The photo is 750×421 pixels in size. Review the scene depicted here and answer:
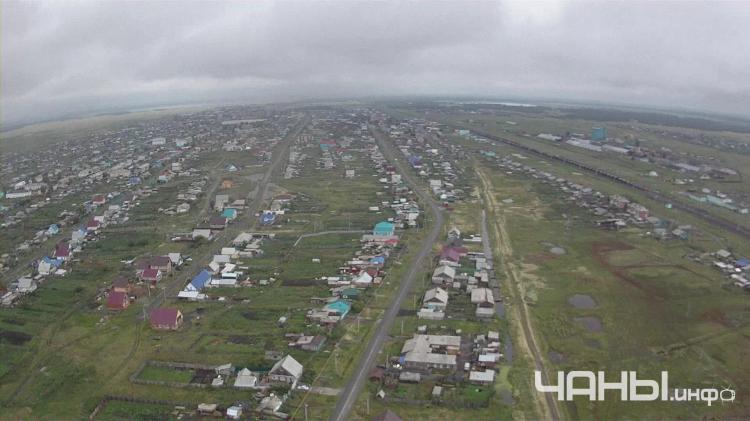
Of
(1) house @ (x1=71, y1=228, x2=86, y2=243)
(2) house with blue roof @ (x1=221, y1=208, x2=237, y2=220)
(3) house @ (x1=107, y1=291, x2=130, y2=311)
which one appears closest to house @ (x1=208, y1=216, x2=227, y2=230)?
(2) house with blue roof @ (x1=221, y1=208, x2=237, y2=220)

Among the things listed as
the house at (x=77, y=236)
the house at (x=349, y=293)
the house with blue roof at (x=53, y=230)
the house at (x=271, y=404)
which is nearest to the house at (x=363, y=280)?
the house at (x=349, y=293)

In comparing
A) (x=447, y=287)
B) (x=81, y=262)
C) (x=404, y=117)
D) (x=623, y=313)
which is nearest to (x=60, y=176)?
(x=81, y=262)

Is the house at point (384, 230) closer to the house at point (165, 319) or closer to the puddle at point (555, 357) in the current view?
the house at point (165, 319)

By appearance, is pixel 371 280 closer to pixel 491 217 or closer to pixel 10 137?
pixel 491 217

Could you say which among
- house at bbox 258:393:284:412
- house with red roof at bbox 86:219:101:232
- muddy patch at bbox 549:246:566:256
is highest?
house with red roof at bbox 86:219:101:232

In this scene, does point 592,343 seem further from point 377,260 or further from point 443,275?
point 377,260

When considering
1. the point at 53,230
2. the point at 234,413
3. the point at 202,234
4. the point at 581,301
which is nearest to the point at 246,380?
the point at 234,413

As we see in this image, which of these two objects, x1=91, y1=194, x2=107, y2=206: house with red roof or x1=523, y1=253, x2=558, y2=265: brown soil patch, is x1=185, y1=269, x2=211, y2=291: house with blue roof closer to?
x1=523, y1=253, x2=558, y2=265: brown soil patch
